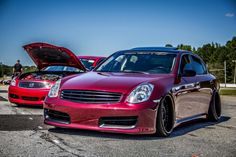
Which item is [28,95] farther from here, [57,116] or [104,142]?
[104,142]

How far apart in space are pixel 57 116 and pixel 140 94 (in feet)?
4.12

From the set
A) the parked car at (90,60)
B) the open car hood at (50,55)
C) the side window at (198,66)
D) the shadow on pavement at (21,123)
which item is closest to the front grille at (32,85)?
the open car hood at (50,55)

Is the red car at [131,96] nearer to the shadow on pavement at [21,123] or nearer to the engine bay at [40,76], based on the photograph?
the shadow on pavement at [21,123]

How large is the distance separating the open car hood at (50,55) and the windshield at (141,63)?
8.40ft

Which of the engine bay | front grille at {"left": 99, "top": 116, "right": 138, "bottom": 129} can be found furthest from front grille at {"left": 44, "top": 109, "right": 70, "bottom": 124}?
the engine bay

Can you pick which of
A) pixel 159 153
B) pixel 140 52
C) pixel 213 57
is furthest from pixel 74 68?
pixel 213 57

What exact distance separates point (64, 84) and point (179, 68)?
1979 mm

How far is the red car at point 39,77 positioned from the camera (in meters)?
9.58

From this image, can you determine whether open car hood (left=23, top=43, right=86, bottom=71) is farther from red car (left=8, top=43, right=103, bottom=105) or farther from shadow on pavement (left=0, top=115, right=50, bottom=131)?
shadow on pavement (left=0, top=115, right=50, bottom=131)

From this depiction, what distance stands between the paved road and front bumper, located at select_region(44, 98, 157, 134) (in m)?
0.15

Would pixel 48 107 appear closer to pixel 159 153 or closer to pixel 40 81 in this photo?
pixel 159 153

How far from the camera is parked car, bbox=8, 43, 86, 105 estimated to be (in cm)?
958

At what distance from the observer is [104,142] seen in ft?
17.0

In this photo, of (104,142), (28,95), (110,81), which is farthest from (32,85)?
(104,142)
